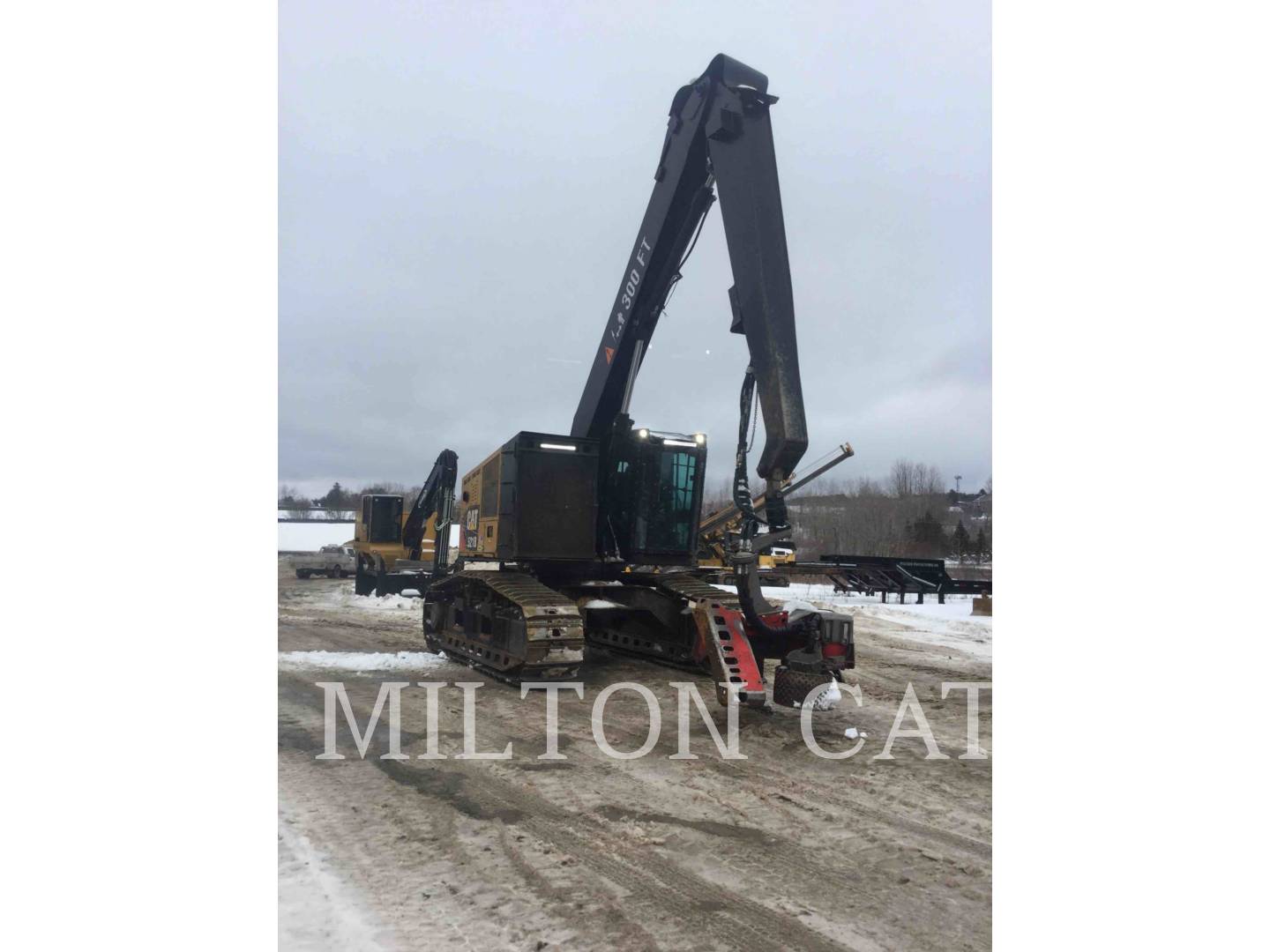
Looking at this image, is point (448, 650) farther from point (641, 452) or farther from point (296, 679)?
point (641, 452)

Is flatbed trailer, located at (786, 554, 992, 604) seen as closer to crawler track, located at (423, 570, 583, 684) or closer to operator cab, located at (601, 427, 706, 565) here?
operator cab, located at (601, 427, 706, 565)

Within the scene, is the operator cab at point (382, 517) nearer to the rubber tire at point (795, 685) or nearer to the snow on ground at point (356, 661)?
the snow on ground at point (356, 661)

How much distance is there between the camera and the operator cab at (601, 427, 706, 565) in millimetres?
8320

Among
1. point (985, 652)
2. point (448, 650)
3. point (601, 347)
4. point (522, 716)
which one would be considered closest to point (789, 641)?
point (522, 716)

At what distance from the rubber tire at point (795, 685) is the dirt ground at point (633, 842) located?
218mm

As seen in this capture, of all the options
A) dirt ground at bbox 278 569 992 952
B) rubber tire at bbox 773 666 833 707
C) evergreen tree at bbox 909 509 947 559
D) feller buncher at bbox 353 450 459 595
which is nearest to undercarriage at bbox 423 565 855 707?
rubber tire at bbox 773 666 833 707

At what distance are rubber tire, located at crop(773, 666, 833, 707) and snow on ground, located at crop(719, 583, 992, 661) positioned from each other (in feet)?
2.44

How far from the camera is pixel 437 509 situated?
14.7m

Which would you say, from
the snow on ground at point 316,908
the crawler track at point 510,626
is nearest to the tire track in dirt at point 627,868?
the snow on ground at point 316,908

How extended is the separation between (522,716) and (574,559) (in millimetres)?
2112

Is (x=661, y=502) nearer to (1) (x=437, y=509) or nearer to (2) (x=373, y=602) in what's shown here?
(1) (x=437, y=509)

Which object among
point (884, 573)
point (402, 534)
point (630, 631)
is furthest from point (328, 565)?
point (630, 631)

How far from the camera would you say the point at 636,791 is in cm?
455

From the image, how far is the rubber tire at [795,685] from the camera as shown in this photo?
612 cm
